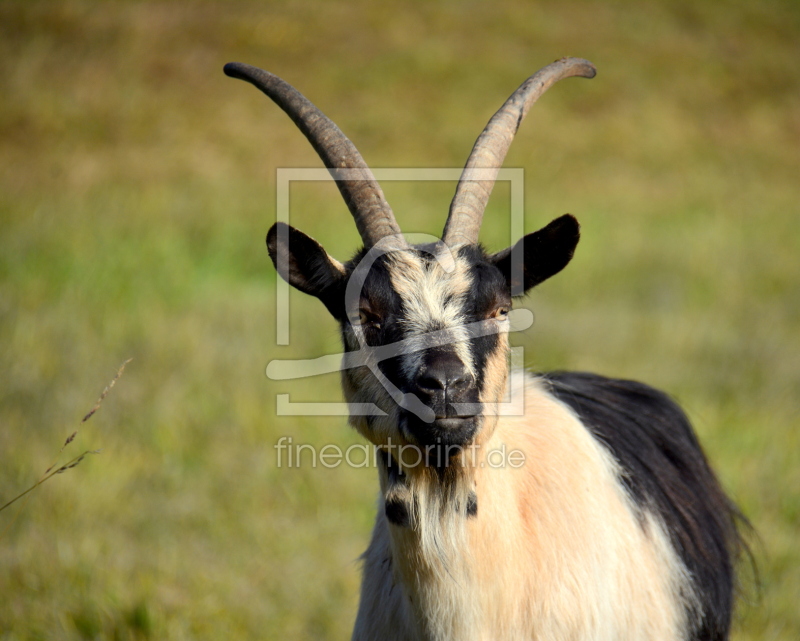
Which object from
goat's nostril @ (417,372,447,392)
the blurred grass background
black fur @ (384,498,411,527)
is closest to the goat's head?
goat's nostril @ (417,372,447,392)

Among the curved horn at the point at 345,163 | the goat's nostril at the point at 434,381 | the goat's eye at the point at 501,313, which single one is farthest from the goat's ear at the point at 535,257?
the goat's nostril at the point at 434,381

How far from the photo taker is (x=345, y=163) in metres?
3.49

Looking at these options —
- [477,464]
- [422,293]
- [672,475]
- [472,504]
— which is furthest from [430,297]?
[672,475]

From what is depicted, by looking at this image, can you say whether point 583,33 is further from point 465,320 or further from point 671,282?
point 465,320

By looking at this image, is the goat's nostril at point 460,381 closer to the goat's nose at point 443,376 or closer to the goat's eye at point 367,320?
the goat's nose at point 443,376

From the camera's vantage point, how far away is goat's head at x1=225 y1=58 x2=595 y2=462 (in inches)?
111

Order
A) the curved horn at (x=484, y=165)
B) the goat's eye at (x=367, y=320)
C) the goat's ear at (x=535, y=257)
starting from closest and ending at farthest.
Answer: the goat's eye at (x=367, y=320) → the goat's ear at (x=535, y=257) → the curved horn at (x=484, y=165)

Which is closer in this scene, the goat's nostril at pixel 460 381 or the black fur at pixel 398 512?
the goat's nostril at pixel 460 381

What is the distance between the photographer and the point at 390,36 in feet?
79.6

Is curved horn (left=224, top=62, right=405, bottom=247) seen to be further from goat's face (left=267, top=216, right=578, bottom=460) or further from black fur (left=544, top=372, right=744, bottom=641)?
black fur (left=544, top=372, right=744, bottom=641)

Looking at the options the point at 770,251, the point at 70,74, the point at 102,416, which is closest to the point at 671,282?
the point at 770,251

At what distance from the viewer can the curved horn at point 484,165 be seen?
11.3 feet

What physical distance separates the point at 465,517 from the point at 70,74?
58.5 ft

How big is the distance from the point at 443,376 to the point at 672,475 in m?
1.96
